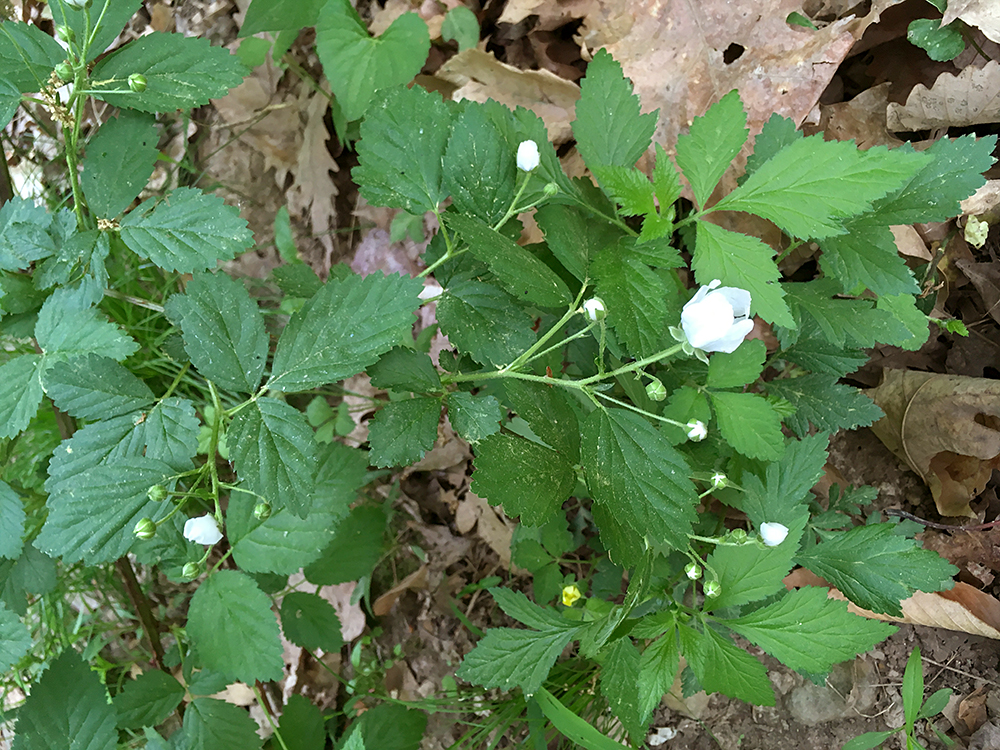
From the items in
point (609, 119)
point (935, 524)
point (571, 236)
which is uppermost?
point (609, 119)

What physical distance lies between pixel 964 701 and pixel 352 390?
1.89 metres

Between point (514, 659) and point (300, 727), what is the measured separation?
752 millimetres

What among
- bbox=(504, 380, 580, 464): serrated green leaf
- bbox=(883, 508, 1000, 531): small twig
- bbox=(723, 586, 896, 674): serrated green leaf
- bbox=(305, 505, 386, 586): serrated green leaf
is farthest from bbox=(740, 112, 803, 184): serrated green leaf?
bbox=(305, 505, 386, 586): serrated green leaf

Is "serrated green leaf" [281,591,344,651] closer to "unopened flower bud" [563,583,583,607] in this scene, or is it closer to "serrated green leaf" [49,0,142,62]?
"unopened flower bud" [563,583,583,607]

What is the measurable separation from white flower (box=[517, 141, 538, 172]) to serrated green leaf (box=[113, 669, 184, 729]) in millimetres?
1399

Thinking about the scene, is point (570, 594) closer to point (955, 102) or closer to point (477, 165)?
point (477, 165)

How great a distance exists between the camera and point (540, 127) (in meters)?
1.23

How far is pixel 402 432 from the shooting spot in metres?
1.09

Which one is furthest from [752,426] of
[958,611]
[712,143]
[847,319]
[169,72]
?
[169,72]

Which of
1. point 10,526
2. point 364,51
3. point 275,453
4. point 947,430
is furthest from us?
point 364,51

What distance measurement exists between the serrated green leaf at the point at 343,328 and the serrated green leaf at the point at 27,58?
0.66m

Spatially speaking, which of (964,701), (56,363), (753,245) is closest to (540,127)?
(753,245)

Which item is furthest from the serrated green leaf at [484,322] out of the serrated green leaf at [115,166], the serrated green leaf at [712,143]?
the serrated green leaf at [115,166]

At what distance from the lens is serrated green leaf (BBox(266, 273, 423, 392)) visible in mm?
1022
